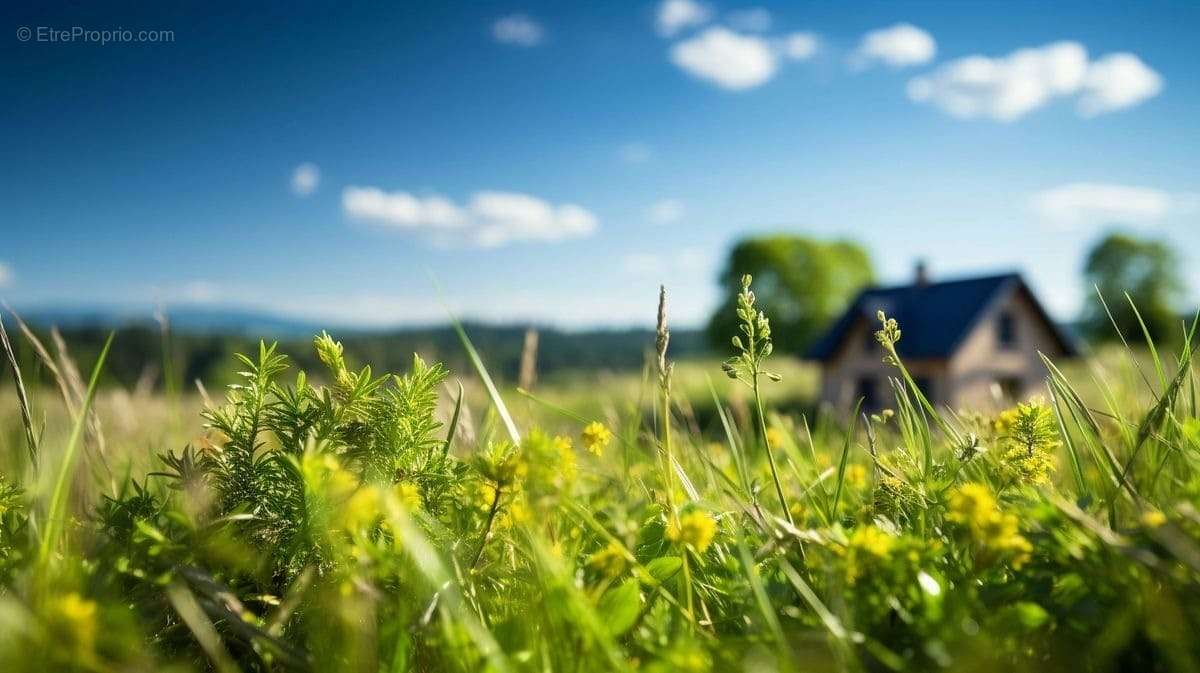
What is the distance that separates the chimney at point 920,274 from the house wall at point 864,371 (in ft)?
13.5

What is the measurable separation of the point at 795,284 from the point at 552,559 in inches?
2114

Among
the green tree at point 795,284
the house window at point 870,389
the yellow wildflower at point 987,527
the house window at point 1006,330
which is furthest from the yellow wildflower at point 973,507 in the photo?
the green tree at point 795,284

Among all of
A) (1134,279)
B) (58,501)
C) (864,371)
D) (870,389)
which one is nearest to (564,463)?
(58,501)

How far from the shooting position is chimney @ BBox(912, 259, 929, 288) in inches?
1237

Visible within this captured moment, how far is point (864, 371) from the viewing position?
94.3ft

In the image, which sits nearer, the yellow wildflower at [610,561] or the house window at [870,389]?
the yellow wildflower at [610,561]

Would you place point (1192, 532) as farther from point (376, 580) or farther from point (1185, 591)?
point (376, 580)

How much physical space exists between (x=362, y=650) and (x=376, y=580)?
159 millimetres

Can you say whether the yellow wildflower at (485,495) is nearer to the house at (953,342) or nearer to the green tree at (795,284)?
the house at (953,342)

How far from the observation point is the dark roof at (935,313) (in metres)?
26.7

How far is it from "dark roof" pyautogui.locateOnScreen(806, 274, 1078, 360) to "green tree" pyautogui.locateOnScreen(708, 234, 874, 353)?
63.3 ft

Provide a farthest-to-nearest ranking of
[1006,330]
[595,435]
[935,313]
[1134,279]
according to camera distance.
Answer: [1134,279] → [935,313] → [1006,330] → [595,435]

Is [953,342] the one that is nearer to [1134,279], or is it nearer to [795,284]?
[795,284]

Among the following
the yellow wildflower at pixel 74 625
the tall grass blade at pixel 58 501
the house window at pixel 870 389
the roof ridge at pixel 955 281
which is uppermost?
the roof ridge at pixel 955 281
